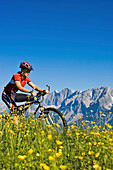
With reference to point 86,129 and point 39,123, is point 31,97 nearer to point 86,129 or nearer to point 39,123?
point 39,123

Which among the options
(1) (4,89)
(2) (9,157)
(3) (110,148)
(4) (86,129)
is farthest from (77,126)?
(1) (4,89)

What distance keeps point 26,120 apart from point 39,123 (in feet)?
1.81

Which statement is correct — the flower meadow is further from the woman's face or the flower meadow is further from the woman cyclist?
the woman's face

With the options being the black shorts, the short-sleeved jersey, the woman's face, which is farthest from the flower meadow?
the woman's face

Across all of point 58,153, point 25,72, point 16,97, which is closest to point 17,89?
point 16,97

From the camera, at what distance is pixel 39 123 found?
6504 mm

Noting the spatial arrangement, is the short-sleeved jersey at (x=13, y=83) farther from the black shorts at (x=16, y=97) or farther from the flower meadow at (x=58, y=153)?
the flower meadow at (x=58, y=153)

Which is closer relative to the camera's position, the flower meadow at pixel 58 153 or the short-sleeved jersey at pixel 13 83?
the flower meadow at pixel 58 153

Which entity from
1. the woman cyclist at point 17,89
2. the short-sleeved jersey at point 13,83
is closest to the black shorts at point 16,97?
the woman cyclist at point 17,89

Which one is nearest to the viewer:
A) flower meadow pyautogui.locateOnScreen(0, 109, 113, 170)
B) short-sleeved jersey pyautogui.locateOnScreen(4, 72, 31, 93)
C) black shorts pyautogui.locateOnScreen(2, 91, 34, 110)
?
flower meadow pyautogui.locateOnScreen(0, 109, 113, 170)

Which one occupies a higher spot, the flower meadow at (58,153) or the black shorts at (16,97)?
the black shorts at (16,97)

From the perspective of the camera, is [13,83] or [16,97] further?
[16,97]

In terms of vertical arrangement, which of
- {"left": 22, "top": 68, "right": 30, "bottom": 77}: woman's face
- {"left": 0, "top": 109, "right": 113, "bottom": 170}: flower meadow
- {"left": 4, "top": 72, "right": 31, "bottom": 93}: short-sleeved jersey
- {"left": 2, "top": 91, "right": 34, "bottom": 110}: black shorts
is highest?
{"left": 22, "top": 68, "right": 30, "bottom": 77}: woman's face

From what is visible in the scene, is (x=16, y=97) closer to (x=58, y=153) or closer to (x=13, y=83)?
(x=13, y=83)
